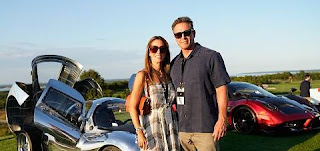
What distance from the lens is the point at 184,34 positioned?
3436mm

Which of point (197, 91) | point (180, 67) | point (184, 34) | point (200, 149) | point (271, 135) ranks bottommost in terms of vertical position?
point (271, 135)

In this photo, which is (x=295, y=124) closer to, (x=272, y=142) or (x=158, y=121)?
(x=272, y=142)

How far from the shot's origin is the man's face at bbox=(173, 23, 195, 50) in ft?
11.3

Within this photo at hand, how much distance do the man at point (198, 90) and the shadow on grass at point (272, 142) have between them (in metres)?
4.40

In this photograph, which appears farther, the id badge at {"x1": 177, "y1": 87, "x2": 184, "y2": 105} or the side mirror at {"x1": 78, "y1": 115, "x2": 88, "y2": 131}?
the side mirror at {"x1": 78, "y1": 115, "x2": 88, "y2": 131}

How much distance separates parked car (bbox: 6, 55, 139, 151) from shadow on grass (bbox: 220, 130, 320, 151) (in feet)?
8.94

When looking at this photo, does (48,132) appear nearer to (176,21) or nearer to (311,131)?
(176,21)

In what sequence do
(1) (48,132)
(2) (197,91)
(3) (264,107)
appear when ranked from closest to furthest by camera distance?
A: (2) (197,91) < (1) (48,132) < (3) (264,107)

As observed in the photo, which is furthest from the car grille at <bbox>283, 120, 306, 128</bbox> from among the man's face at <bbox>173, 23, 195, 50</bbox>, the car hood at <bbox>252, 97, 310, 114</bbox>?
the man's face at <bbox>173, 23, 195, 50</bbox>

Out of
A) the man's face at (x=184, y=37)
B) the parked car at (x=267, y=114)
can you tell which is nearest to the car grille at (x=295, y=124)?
the parked car at (x=267, y=114)

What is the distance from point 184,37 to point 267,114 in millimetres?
5930

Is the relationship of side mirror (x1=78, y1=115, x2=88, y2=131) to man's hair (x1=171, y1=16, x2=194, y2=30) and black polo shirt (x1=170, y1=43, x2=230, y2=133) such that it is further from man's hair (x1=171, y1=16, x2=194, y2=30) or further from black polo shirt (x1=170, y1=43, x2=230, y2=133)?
man's hair (x1=171, y1=16, x2=194, y2=30)

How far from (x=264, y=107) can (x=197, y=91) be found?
19.6 feet

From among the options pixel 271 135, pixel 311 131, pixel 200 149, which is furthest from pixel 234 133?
pixel 200 149
